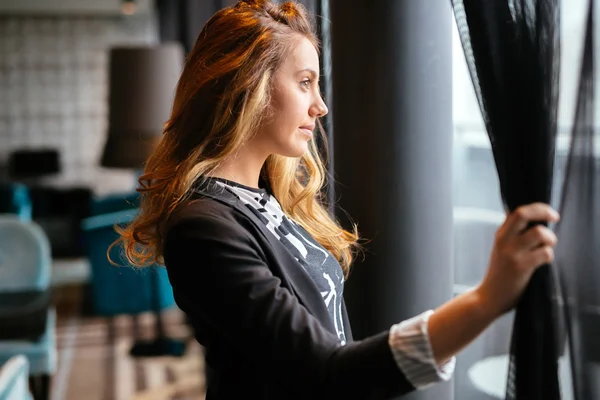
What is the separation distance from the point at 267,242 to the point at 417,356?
34 centimetres

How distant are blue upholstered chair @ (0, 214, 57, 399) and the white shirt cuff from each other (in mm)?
2276

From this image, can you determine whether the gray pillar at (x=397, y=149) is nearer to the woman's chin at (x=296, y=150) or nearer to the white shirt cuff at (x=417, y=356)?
the woman's chin at (x=296, y=150)

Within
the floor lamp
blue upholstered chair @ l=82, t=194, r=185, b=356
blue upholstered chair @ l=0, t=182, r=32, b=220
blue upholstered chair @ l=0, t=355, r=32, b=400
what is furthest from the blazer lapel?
blue upholstered chair @ l=0, t=182, r=32, b=220

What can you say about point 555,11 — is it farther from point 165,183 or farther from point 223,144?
point 165,183

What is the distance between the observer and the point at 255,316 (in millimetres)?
1018

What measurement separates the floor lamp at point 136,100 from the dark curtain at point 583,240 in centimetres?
325

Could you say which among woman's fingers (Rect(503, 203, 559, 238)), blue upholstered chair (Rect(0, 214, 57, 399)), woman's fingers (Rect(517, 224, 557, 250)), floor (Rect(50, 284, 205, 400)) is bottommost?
floor (Rect(50, 284, 205, 400))

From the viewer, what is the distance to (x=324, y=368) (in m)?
0.98

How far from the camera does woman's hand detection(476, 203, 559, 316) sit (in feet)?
2.96

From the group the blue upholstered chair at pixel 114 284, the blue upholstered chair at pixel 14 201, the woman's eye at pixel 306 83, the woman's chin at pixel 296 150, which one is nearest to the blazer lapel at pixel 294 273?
the woman's chin at pixel 296 150

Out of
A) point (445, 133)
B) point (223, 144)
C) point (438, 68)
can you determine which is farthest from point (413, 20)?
point (223, 144)

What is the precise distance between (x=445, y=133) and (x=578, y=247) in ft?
2.18

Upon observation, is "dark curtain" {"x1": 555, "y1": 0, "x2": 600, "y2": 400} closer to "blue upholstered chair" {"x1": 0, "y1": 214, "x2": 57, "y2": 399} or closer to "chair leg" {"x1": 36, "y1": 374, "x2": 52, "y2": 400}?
"blue upholstered chair" {"x1": 0, "y1": 214, "x2": 57, "y2": 399}

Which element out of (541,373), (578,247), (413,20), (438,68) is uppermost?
(413,20)
